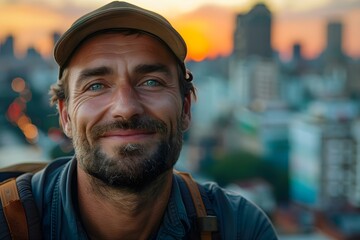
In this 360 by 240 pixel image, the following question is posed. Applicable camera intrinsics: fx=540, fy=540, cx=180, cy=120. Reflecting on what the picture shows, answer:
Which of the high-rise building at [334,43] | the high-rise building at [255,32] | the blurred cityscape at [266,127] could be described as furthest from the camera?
the high-rise building at [255,32]

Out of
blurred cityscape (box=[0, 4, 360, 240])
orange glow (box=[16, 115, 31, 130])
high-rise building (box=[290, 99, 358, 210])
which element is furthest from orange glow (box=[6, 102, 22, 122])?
high-rise building (box=[290, 99, 358, 210])

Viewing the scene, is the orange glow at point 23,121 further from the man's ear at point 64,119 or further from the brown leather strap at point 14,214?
the brown leather strap at point 14,214

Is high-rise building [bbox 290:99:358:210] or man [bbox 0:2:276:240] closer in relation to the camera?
man [bbox 0:2:276:240]

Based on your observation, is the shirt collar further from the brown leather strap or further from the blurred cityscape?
the blurred cityscape

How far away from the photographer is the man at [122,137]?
0.73 m

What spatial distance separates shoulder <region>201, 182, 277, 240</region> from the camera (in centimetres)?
80

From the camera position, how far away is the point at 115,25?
2.47 feet

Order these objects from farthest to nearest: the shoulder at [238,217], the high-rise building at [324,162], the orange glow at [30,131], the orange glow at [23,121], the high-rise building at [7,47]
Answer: the high-rise building at [7,47]
the orange glow at [23,121]
the orange glow at [30,131]
the high-rise building at [324,162]
the shoulder at [238,217]

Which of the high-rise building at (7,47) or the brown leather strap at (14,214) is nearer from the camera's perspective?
the brown leather strap at (14,214)

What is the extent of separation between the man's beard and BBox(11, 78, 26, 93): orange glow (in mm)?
21374

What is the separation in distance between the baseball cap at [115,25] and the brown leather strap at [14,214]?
20cm

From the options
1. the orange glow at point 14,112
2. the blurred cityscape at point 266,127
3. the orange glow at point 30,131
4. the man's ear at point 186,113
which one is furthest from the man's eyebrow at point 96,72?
the orange glow at point 14,112

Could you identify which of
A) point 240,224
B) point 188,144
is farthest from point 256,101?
point 240,224

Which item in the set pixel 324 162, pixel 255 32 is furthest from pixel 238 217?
pixel 255 32
